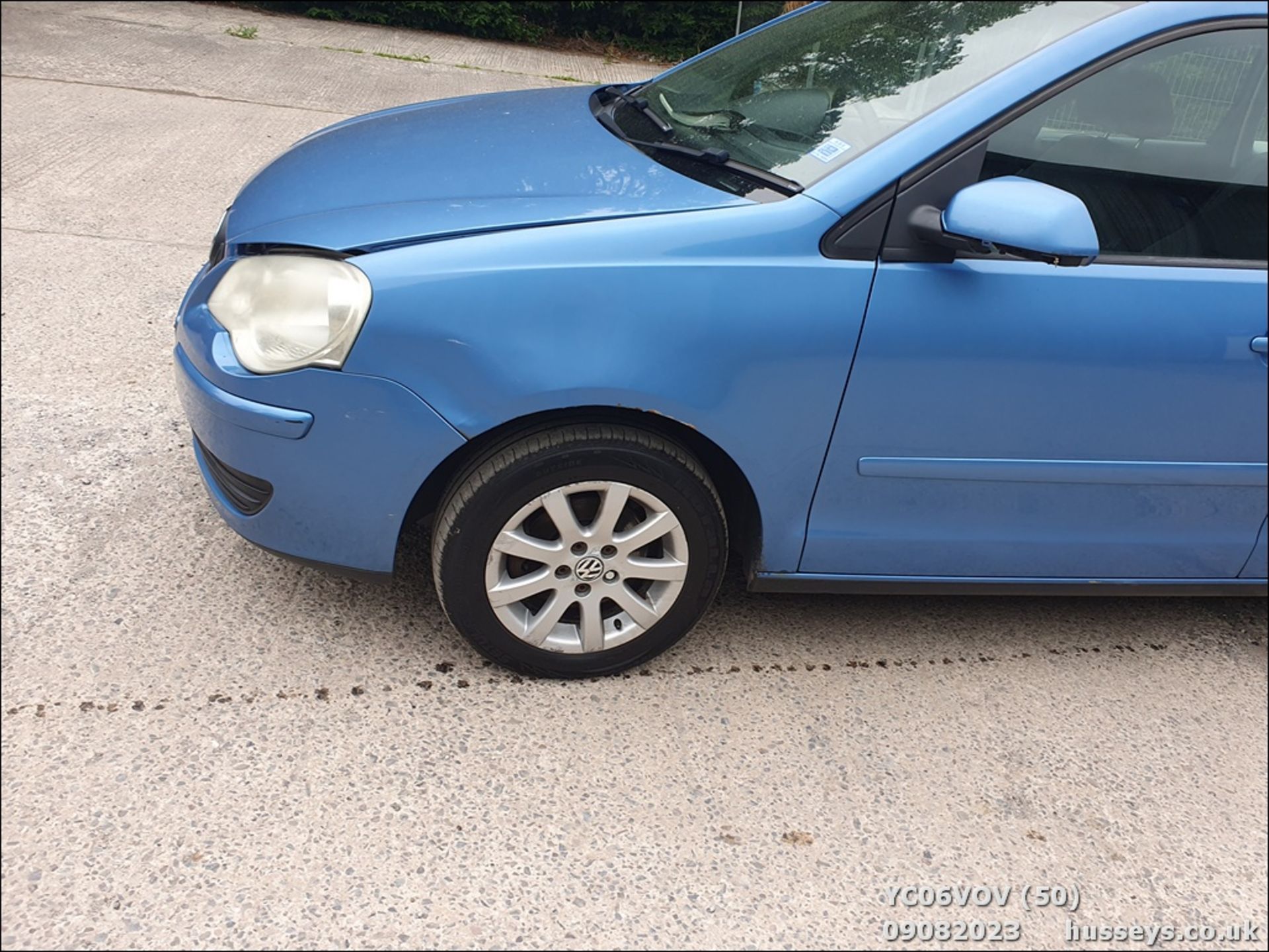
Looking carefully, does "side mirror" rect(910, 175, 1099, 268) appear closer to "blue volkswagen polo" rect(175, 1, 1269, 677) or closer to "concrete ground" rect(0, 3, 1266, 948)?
"blue volkswagen polo" rect(175, 1, 1269, 677)

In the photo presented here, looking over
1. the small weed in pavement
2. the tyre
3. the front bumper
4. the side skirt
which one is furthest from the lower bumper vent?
the small weed in pavement

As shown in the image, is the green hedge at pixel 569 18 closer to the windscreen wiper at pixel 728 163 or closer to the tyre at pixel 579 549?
the windscreen wiper at pixel 728 163

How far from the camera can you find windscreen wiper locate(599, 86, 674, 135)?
2.82 m

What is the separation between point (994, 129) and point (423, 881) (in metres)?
1.90

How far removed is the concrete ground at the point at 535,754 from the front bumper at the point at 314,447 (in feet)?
1.15

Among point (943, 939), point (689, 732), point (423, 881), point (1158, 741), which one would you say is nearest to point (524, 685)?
point (689, 732)

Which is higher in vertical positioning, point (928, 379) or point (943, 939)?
point (928, 379)

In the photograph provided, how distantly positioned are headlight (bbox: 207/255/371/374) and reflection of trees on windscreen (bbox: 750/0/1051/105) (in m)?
1.25

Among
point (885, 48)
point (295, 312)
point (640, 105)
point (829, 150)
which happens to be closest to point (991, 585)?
point (829, 150)

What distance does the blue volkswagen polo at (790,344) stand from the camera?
86.7 inches

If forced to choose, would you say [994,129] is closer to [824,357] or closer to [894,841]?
[824,357]

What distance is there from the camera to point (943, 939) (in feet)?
6.81

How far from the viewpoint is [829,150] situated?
2.40 meters

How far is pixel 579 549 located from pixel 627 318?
1.77 ft
